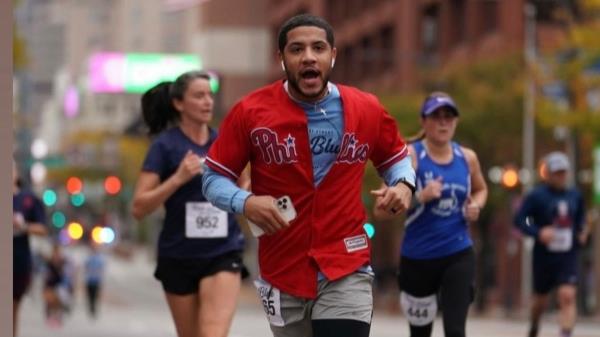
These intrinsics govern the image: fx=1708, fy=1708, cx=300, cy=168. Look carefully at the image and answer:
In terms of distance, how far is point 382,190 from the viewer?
782cm

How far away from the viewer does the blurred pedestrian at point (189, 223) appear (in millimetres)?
10656

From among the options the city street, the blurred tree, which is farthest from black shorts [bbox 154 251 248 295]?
the blurred tree

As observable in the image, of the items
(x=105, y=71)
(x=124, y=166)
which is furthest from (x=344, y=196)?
(x=105, y=71)

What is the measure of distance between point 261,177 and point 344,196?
40 centimetres

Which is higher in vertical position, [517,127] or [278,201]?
[278,201]

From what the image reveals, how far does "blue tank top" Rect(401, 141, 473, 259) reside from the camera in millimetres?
11312

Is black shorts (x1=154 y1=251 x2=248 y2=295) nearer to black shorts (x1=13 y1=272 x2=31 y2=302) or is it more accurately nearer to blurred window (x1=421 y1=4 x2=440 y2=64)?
black shorts (x1=13 y1=272 x2=31 y2=302)

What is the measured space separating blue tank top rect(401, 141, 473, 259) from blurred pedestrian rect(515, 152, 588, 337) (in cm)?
454

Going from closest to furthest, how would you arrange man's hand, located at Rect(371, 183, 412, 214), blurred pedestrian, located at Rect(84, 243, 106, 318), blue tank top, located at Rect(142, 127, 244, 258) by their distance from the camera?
1. man's hand, located at Rect(371, 183, 412, 214)
2. blue tank top, located at Rect(142, 127, 244, 258)
3. blurred pedestrian, located at Rect(84, 243, 106, 318)

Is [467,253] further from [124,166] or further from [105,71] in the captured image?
[105,71]

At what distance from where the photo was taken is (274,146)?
7.80 m

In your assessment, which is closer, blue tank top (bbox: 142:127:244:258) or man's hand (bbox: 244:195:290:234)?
man's hand (bbox: 244:195:290:234)

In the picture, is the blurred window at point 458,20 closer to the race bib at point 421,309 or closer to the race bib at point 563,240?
the race bib at point 563,240

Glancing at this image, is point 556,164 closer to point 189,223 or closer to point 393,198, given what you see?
point 189,223
